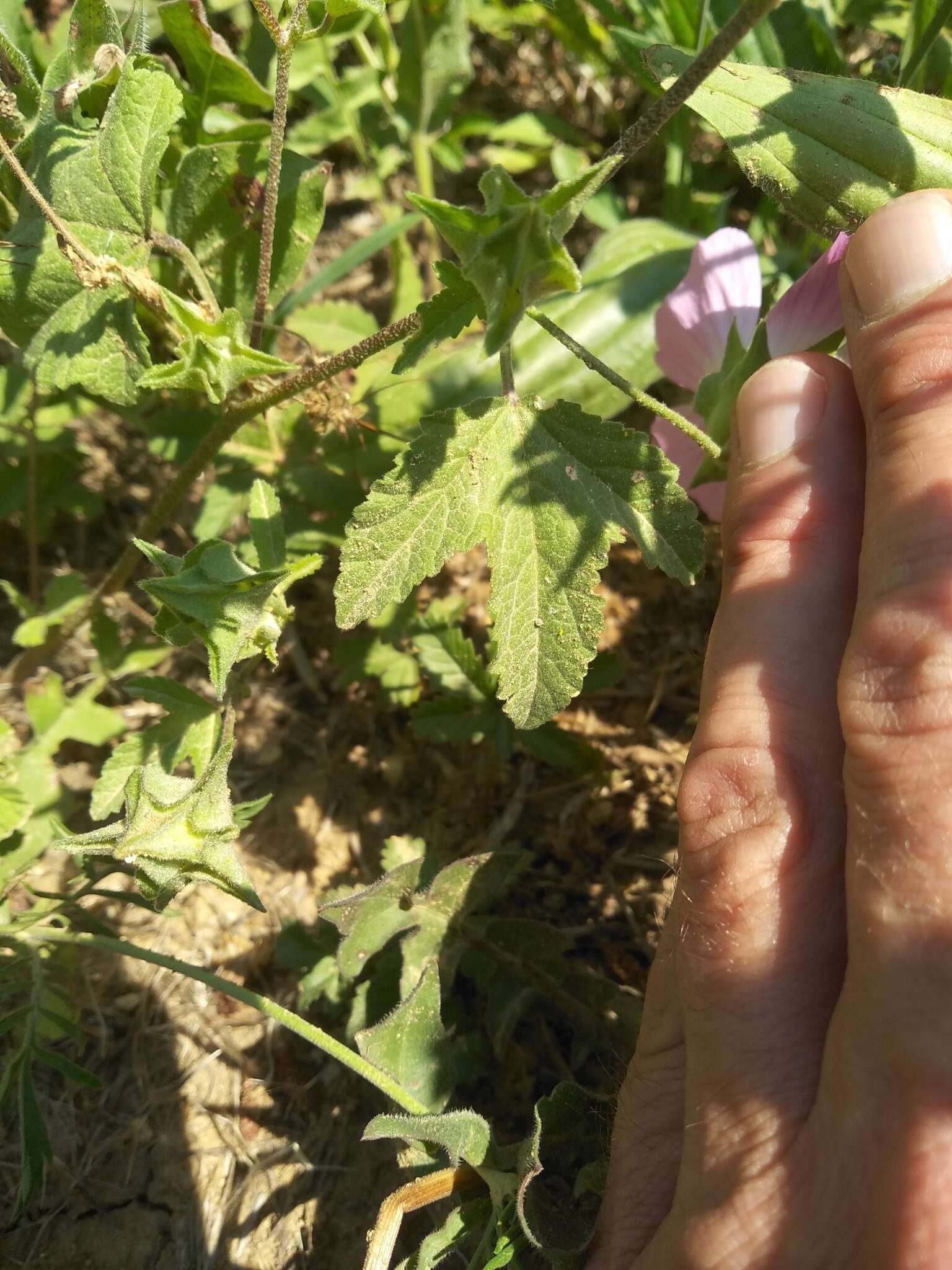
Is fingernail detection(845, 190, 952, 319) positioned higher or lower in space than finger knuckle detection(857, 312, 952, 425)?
higher

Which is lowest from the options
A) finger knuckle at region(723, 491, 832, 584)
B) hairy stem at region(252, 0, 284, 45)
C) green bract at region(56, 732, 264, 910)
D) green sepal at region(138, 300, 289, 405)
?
green bract at region(56, 732, 264, 910)

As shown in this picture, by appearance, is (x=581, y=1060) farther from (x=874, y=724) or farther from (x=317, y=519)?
(x=317, y=519)

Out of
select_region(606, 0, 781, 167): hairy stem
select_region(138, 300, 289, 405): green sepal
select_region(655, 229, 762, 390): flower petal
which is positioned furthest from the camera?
select_region(655, 229, 762, 390): flower petal

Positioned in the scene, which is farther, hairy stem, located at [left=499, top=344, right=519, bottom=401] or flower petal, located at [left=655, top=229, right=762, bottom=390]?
flower petal, located at [left=655, top=229, right=762, bottom=390]

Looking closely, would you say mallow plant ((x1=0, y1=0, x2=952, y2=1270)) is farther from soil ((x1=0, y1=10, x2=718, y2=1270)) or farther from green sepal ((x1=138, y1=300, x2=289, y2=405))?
soil ((x1=0, y1=10, x2=718, y2=1270))

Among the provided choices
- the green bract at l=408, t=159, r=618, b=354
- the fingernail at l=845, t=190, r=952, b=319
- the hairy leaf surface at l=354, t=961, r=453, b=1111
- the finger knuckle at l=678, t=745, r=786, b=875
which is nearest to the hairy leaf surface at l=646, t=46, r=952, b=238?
the fingernail at l=845, t=190, r=952, b=319

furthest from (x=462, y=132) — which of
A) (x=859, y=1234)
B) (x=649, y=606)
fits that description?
(x=859, y=1234)

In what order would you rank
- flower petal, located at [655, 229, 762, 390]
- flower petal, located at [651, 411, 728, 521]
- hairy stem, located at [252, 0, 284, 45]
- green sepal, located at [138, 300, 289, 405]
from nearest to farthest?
hairy stem, located at [252, 0, 284, 45] → green sepal, located at [138, 300, 289, 405] → flower petal, located at [655, 229, 762, 390] → flower petal, located at [651, 411, 728, 521]

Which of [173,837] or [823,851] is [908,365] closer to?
[823,851]
